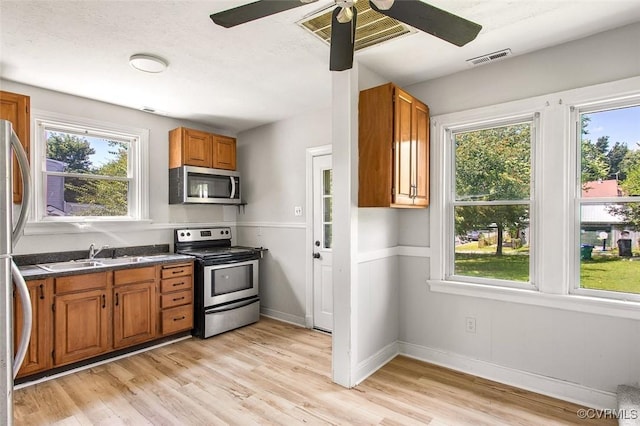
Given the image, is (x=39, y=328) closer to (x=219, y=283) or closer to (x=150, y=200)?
(x=219, y=283)

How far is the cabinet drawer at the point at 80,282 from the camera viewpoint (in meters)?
2.82

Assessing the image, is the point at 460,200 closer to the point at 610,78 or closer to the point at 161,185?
the point at 610,78

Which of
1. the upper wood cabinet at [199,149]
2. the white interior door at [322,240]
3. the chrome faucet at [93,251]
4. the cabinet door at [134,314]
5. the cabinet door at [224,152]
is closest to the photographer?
the cabinet door at [134,314]

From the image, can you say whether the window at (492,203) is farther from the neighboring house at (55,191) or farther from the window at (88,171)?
the neighboring house at (55,191)

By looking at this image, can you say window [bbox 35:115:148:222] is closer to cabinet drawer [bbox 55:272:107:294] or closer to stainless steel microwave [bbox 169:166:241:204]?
stainless steel microwave [bbox 169:166:241:204]

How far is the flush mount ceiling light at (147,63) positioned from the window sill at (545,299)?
2.87 meters

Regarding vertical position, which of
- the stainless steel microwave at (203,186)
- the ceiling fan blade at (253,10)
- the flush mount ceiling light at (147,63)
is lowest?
the stainless steel microwave at (203,186)

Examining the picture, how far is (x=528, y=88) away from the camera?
2578 millimetres

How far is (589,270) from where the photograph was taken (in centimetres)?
241

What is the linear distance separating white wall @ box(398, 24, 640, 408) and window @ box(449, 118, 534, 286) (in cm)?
23

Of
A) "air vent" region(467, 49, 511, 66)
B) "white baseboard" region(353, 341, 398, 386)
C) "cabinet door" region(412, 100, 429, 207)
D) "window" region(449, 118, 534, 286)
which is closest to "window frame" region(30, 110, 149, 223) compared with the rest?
"white baseboard" region(353, 341, 398, 386)

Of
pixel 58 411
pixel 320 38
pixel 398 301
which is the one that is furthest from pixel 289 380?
pixel 320 38

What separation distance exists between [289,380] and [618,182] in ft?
9.20

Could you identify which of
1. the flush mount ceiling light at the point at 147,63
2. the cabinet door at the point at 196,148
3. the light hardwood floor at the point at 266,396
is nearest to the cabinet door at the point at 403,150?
the light hardwood floor at the point at 266,396
